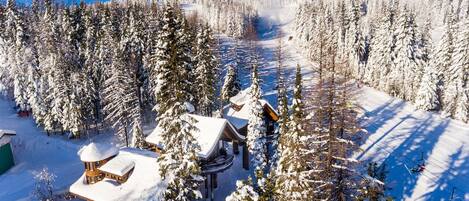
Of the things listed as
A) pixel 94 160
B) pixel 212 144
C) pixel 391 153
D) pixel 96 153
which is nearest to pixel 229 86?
pixel 391 153

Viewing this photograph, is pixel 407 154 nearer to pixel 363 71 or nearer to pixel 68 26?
pixel 363 71

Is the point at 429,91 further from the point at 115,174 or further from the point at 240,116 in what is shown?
the point at 115,174

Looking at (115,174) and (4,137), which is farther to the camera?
(4,137)

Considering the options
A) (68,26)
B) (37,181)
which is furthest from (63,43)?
(37,181)

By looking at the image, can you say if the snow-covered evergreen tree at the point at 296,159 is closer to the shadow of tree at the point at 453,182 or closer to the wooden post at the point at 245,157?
the wooden post at the point at 245,157

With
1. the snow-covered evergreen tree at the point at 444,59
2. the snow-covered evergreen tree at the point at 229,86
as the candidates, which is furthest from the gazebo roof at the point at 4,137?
the snow-covered evergreen tree at the point at 444,59

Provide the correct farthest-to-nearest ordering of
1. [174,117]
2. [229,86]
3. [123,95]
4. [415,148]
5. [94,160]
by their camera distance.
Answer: [229,86] < [123,95] < [415,148] < [94,160] < [174,117]
